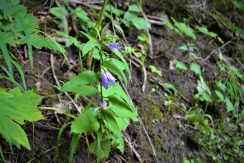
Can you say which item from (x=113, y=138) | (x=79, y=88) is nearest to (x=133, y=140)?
(x=113, y=138)

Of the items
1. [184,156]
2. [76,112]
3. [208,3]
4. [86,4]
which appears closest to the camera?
[76,112]

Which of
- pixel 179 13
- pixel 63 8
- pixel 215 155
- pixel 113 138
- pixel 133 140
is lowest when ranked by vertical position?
pixel 215 155

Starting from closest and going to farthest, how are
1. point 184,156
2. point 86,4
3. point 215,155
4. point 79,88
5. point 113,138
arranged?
point 79,88
point 113,138
point 184,156
point 215,155
point 86,4

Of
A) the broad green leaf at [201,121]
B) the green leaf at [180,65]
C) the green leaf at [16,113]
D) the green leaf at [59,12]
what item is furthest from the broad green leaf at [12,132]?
the green leaf at [180,65]

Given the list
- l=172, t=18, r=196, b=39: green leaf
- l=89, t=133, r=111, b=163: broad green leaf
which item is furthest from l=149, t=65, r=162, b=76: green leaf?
l=89, t=133, r=111, b=163: broad green leaf

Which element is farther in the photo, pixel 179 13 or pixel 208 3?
pixel 208 3

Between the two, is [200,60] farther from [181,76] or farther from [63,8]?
[63,8]

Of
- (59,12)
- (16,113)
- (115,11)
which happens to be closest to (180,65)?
(115,11)
